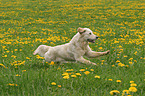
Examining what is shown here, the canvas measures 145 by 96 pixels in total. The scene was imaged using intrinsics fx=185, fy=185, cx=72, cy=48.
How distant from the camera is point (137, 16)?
17.8 metres

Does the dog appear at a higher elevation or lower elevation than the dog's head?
lower

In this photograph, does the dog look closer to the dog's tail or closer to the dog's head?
the dog's head

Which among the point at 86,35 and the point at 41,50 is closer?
the point at 86,35

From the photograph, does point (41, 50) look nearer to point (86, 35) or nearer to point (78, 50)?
point (78, 50)

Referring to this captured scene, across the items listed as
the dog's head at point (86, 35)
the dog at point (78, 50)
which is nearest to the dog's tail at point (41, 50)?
the dog at point (78, 50)

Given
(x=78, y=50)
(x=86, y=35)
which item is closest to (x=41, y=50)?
(x=78, y=50)

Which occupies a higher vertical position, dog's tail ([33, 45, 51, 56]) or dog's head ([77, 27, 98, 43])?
dog's head ([77, 27, 98, 43])

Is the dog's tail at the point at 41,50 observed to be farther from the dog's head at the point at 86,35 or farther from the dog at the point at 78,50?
the dog's head at the point at 86,35

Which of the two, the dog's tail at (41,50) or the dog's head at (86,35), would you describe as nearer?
the dog's head at (86,35)

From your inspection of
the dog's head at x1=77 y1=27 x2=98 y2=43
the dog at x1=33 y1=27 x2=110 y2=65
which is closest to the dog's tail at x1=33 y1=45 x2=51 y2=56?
the dog at x1=33 y1=27 x2=110 y2=65

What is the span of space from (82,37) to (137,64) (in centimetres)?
159

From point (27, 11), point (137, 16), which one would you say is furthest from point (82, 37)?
point (27, 11)

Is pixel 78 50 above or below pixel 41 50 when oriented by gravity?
above

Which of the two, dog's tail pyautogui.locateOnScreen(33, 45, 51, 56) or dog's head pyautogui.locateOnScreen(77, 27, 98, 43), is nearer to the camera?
dog's head pyautogui.locateOnScreen(77, 27, 98, 43)
